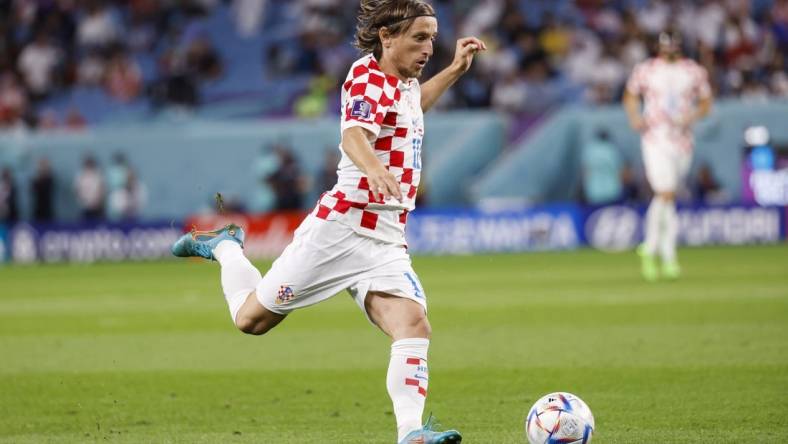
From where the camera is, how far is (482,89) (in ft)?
81.7

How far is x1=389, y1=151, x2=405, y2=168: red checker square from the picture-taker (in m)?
5.80

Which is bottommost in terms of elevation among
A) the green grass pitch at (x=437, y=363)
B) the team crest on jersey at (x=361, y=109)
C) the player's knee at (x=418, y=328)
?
the green grass pitch at (x=437, y=363)

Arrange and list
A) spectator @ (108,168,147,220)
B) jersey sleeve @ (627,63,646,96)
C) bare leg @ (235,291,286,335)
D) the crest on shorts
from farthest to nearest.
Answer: spectator @ (108,168,147,220)
jersey sleeve @ (627,63,646,96)
bare leg @ (235,291,286,335)
the crest on shorts

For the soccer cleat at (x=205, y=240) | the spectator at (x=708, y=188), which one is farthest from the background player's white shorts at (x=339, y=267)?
the spectator at (x=708, y=188)

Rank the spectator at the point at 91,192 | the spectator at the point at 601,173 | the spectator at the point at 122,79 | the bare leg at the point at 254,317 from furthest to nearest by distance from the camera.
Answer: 1. the spectator at the point at 122,79
2. the spectator at the point at 91,192
3. the spectator at the point at 601,173
4. the bare leg at the point at 254,317

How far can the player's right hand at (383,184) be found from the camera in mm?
5270

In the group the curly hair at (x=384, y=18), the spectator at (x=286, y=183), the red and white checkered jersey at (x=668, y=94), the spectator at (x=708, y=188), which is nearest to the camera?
the curly hair at (x=384, y=18)

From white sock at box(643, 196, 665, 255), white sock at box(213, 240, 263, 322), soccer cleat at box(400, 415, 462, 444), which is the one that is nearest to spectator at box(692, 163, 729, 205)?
white sock at box(643, 196, 665, 255)

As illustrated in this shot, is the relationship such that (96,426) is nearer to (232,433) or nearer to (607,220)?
(232,433)

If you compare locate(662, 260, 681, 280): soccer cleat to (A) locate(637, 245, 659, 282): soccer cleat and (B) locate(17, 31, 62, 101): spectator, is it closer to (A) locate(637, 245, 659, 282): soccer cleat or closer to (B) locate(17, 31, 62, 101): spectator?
(A) locate(637, 245, 659, 282): soccer cleat

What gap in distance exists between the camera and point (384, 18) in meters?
5.86

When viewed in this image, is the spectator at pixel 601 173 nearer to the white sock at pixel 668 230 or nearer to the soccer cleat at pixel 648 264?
the soccer cleat at pixel 648 264

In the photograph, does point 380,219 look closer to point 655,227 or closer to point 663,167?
point 655,227

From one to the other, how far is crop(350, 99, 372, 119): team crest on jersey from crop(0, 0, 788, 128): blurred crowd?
17872 millimetres
